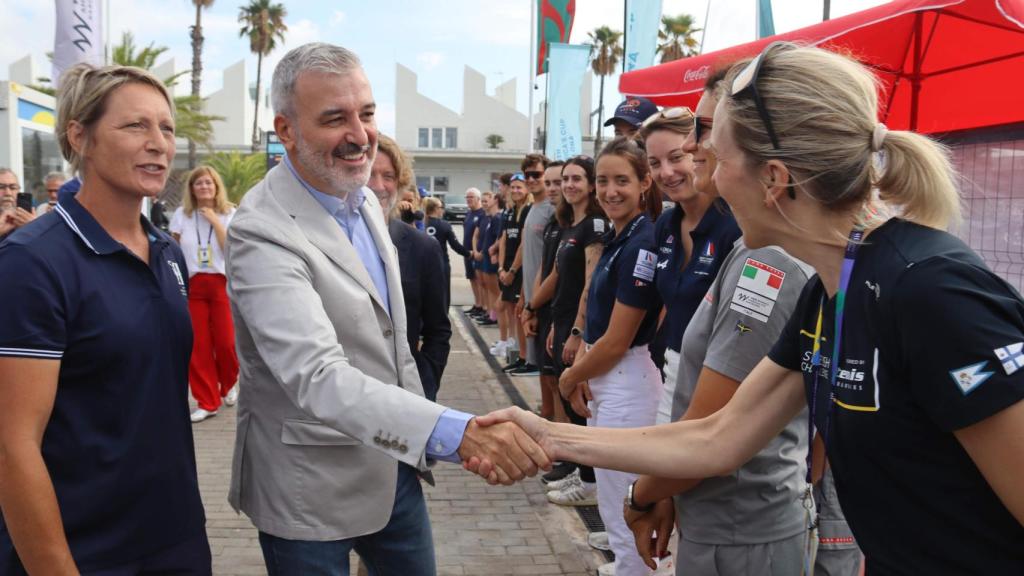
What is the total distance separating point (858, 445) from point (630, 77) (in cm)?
631

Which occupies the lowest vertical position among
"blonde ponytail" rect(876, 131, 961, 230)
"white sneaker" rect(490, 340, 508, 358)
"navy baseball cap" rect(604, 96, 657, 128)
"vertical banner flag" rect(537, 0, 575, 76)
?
"white sneaker" rect(490, 340, 508, 358)

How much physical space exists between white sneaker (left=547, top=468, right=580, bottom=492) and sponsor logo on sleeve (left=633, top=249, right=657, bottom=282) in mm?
2273

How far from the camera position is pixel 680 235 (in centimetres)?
314

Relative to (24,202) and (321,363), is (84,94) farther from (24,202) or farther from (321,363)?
(24,202)

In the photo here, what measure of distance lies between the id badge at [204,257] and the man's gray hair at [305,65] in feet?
17.0

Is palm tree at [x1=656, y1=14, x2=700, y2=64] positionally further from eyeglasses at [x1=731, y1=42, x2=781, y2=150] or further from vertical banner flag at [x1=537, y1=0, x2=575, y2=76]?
eyeglasses at [x1=731, y1=42, x2=781, y2=150]

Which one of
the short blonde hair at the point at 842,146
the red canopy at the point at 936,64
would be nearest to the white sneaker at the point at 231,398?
the red canopy at the point at 936,64

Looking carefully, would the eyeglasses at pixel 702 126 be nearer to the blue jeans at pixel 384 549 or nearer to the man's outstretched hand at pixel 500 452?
the man's outstretched hand at pixel 500 452

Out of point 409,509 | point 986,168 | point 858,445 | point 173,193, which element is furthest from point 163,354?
point 173,193

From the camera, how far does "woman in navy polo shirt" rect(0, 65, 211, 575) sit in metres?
1.77

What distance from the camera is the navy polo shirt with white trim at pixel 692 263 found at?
276 cm

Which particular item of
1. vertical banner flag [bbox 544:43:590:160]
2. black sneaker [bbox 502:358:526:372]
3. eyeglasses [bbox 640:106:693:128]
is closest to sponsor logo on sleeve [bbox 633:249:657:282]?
eyeglasses [bbox 640:106:693:128]

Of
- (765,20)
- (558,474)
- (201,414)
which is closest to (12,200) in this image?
(201,414)

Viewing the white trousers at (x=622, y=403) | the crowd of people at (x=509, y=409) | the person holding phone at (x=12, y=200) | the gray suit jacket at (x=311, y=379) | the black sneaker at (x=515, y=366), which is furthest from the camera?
the black sneaker at (x=515, y=366)
